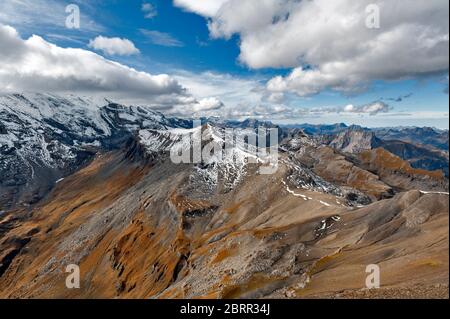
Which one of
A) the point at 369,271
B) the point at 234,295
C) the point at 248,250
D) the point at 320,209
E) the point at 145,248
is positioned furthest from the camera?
the point at 145,248

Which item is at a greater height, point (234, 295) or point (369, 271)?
point (369, 271)

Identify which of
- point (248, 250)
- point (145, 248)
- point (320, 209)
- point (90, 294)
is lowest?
point (90, 294)

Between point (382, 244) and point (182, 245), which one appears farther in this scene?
point (182, 245)

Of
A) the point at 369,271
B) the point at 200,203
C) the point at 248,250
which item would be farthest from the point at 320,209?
the point at 200,203

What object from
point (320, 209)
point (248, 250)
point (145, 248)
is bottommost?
point (145, 248)

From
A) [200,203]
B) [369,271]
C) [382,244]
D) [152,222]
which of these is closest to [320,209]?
[382,244]

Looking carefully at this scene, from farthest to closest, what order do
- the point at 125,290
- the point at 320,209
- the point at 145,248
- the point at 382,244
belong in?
the point at 145,248
the point at 125,290
the point at 320,209
the point at 382,244

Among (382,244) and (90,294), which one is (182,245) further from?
(382,244)

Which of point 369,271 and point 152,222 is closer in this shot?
point 369,271
